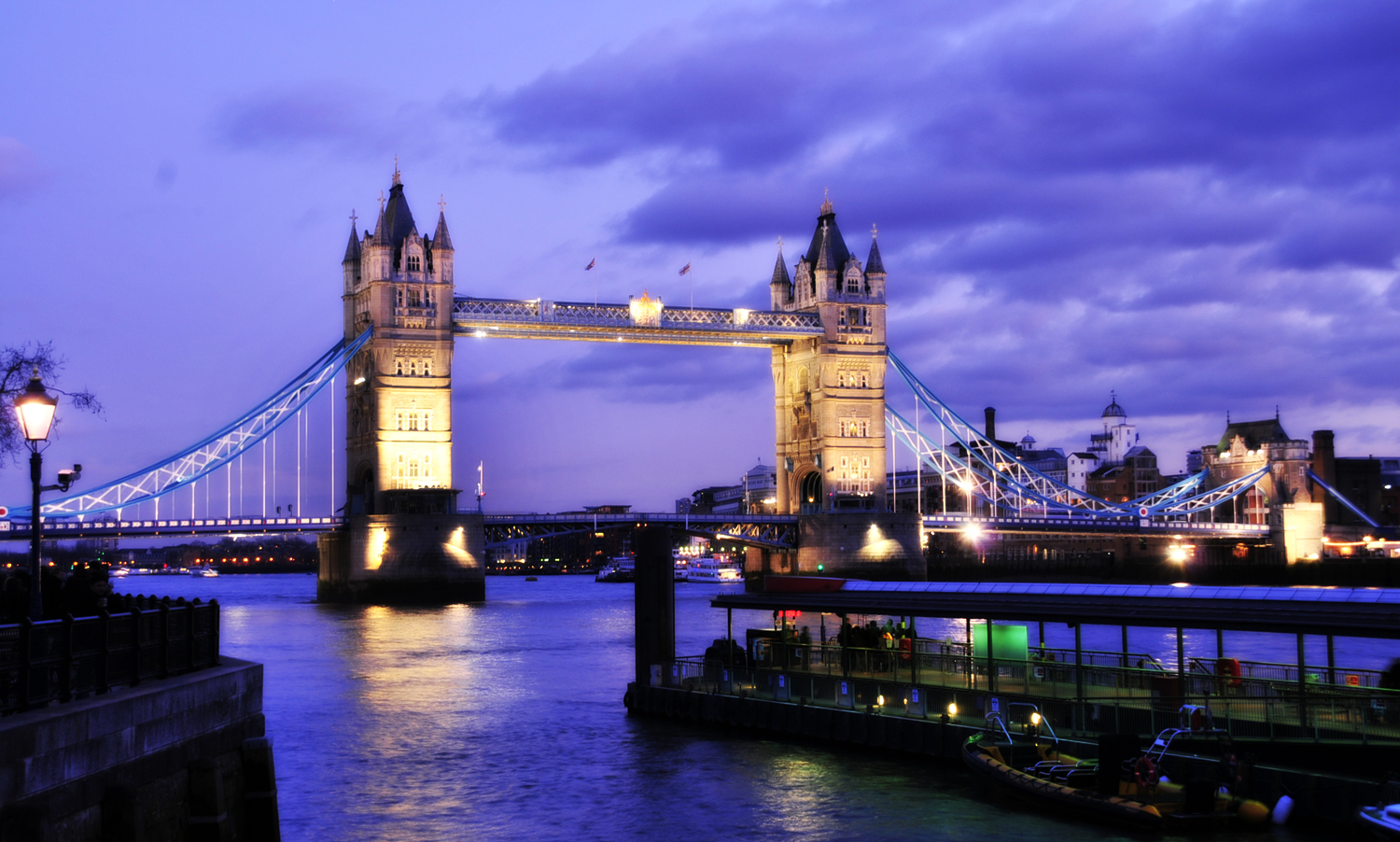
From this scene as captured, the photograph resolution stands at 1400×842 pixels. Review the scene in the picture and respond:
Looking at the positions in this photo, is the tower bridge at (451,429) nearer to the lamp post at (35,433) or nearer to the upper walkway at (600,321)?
the upper walkway at (600,321)

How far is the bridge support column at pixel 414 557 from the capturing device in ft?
233

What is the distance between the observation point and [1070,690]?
20.4m

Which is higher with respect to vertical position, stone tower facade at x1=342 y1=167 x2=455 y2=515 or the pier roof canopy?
stone tower facade at x1=342 y1=167 x2=455 y2=515

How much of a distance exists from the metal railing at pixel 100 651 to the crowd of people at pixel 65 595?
41 cm

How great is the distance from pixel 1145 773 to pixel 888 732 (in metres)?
5.43

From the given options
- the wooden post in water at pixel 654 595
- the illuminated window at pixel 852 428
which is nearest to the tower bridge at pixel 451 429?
the illuminated window at pixel 852 428

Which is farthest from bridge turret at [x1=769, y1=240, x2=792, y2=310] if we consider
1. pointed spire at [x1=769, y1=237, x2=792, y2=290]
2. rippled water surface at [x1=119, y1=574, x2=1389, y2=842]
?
rippled water surface at [x1=119, y1=574, x2=1389, y2=842]

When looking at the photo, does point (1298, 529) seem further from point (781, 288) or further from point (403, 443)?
point (403, 443)

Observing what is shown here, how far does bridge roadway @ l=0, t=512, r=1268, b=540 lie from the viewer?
71.6 meters

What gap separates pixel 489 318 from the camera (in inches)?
3019

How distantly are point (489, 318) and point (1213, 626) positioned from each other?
6125 cm

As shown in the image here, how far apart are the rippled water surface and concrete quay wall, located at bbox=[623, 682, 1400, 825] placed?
27 cm

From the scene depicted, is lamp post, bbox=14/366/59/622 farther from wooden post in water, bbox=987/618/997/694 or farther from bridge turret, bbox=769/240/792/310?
bridge turret, bbox=769/240/792/310

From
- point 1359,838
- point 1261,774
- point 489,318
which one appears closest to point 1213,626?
point 1261,774
